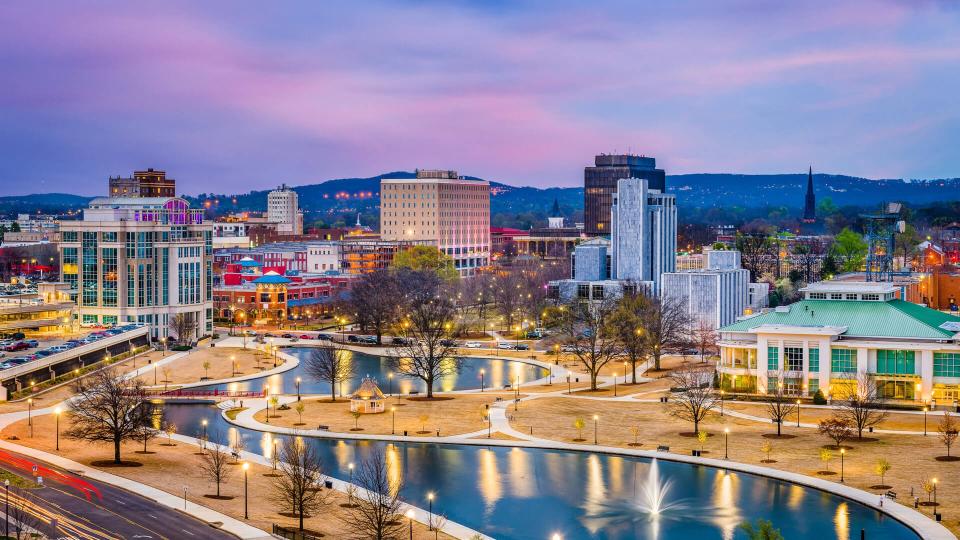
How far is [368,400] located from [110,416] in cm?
2355

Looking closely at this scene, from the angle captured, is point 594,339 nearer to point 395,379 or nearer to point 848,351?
point 395,379

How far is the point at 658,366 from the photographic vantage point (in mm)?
125125

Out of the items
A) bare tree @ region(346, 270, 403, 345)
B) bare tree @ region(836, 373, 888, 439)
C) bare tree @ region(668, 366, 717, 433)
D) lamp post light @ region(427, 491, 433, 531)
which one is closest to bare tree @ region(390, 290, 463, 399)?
bare tree @ region(346, 270, 403, 345)

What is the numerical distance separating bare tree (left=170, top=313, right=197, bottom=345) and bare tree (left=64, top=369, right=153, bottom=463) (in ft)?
201

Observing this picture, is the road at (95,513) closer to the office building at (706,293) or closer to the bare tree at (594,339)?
the bare tree at (594,339)

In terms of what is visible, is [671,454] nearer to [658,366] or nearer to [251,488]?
[251,488]

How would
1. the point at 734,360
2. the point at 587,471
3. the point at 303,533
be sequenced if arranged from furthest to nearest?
the point at 734,360
the point at 587,471
the point at 303,533

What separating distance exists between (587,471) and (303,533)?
22.4m

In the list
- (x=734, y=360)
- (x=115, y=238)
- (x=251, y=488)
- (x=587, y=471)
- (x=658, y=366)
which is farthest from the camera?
(x=115, y=238)

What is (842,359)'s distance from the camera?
102 meters

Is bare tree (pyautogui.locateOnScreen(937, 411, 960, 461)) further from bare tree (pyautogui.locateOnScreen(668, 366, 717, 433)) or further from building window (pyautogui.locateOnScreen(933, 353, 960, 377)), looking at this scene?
bare tree (pyautogui.locateOnScreen(668, 366, 717, 433))

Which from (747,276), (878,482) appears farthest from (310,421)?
(747,276)

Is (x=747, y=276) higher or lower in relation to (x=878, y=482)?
higher

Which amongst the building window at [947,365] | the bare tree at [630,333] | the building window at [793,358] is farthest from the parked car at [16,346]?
the building window at [947,365]
